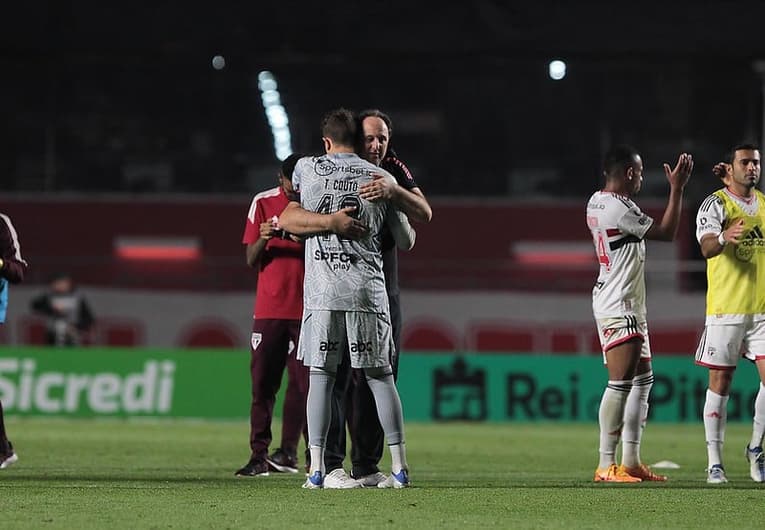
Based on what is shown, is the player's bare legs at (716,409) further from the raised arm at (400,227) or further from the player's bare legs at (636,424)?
the raised arm at (400,227)

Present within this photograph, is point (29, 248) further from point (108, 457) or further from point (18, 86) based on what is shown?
point (108, 457)

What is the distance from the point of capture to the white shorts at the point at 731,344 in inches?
381

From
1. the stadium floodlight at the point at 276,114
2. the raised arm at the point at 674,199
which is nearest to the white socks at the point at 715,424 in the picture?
the raised arm at the point at 674,199

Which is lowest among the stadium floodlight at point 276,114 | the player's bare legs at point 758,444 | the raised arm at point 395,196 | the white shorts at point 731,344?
the player's bare legs at point 758,444

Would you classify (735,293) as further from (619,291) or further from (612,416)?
(612,416)

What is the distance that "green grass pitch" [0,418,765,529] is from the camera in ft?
23.4

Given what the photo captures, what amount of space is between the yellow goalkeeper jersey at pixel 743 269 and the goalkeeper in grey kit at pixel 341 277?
247cm

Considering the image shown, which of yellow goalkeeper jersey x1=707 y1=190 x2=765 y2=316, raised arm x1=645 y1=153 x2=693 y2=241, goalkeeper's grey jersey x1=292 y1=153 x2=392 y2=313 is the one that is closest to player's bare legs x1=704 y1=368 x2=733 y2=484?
yellow goalkeeper jersey x1=707 y1=190 x2=765 y2=316

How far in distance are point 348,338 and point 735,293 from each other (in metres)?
2.85

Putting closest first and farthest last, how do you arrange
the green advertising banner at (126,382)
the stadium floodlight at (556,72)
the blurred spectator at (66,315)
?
the green advertising banner at (126,382), the blurred spectator at (66,315), the stadium floodlight at (556,72)

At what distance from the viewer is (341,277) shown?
8.41 meters

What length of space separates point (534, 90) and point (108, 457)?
2028cm

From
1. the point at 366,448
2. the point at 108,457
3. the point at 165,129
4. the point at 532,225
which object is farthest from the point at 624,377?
the point at 165,129

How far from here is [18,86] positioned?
102 feet
